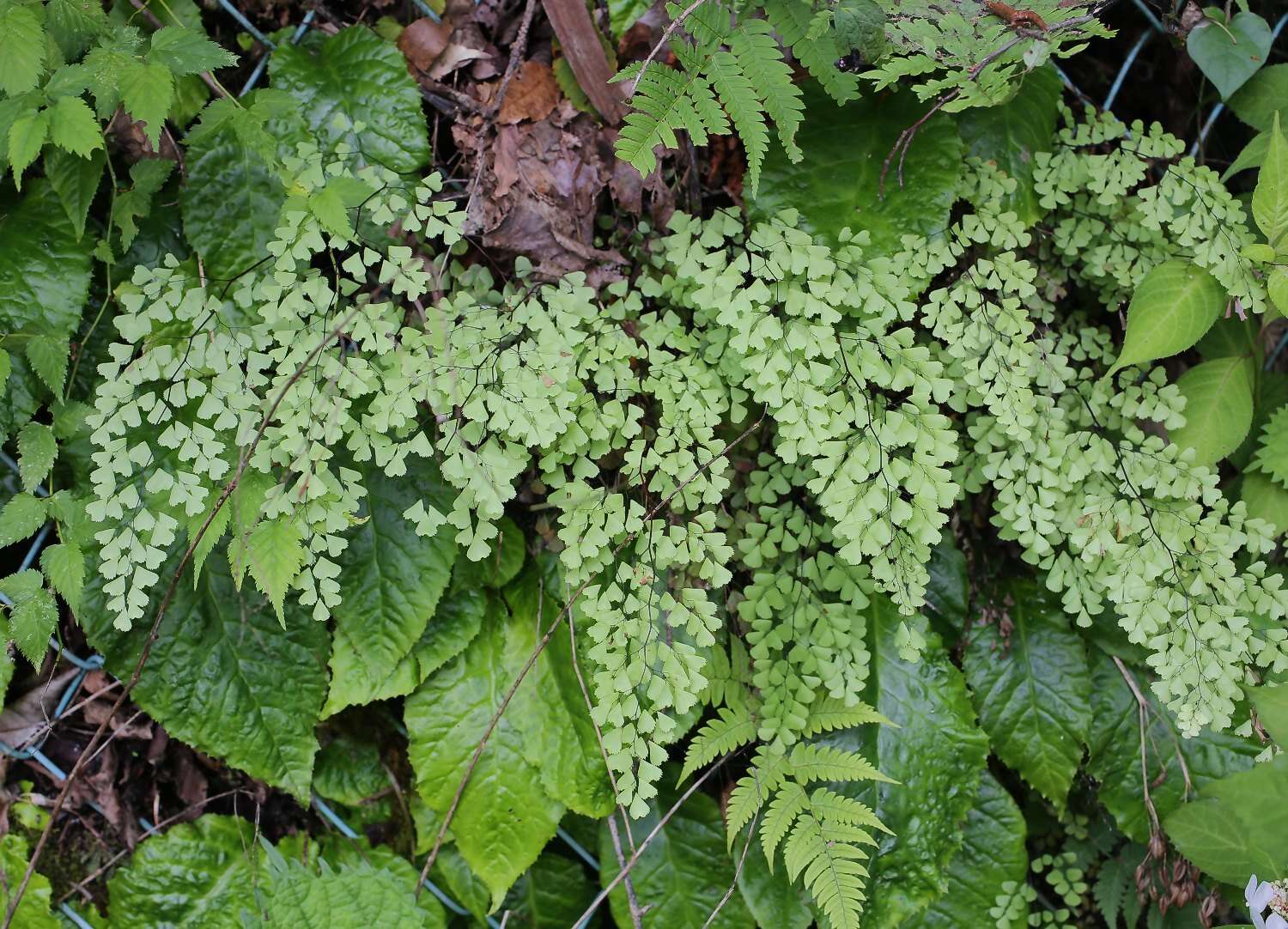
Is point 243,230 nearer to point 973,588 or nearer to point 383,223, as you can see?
point 383,223

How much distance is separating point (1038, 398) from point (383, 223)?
1.28 meters

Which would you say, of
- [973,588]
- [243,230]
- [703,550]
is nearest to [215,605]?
[243,230]

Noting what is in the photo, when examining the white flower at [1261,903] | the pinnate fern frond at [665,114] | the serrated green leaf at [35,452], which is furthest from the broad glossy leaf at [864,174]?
the serrated green leaf at [35,452]

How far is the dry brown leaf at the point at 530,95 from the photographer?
6.36 ft

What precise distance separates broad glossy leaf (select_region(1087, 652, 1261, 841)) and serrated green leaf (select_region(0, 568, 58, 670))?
6.82ft

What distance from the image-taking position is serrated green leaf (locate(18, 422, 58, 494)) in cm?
166

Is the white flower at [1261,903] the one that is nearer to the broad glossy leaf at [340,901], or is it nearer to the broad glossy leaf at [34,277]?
the broad glossy leaf at [340,901]

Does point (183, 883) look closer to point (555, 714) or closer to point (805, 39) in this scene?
point (555, 714)

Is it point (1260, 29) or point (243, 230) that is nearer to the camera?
point (243, 230)

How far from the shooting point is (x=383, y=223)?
1682 mm

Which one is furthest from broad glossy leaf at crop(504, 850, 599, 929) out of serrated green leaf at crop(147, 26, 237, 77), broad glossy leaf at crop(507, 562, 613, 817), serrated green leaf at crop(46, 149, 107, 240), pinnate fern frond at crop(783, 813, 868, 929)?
serrated green leaf at crop(147, 26, 237, 77)

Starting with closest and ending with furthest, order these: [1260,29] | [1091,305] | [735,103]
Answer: [735,103], [1260,29], [1091,305]

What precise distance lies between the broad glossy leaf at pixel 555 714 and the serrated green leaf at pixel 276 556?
1.83 ft

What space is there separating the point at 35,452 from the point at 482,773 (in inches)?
40.1
